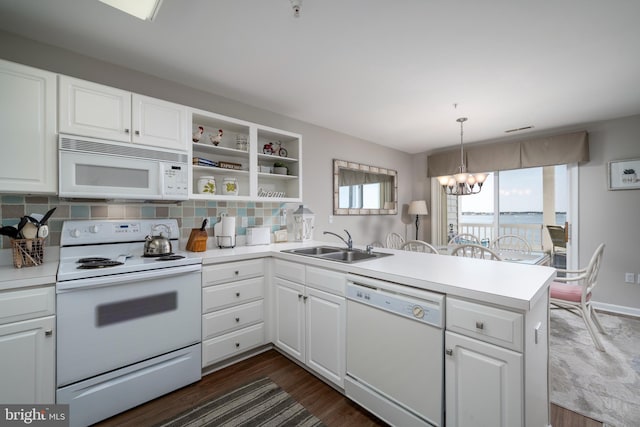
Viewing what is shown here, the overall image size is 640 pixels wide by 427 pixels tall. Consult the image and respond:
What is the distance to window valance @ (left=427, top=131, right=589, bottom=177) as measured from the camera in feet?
12.1

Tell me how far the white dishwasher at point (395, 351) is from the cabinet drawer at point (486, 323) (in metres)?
0.06

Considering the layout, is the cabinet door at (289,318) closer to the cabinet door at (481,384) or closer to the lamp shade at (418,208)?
the cabinet door at (481,384)

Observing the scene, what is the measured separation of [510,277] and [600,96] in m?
2.84

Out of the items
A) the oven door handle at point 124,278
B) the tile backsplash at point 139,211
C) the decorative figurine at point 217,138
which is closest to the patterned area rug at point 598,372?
the oven door handle at point 124,278

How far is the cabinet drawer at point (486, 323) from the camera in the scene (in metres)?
1.10

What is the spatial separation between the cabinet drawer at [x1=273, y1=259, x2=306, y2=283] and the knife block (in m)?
0.66

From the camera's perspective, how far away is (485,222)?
513 cm

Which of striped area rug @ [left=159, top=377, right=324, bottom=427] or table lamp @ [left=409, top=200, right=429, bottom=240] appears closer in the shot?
striped area rug @ [left=159, top=377, right=324, bottom=427]

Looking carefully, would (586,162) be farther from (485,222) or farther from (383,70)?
(383,70)

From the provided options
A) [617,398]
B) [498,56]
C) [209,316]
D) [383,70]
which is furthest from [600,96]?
[209,316]

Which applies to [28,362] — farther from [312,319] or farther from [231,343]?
[312,319]

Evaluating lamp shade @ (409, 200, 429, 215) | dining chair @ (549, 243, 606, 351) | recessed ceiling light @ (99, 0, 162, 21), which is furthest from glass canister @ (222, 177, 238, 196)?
lamp shade @ (409, 200, 429, 215)

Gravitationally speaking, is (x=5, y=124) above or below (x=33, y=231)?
above

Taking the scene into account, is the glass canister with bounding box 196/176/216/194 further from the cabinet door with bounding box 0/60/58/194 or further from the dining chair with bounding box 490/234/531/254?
the dining chair with bounding box 490/234/531/254
